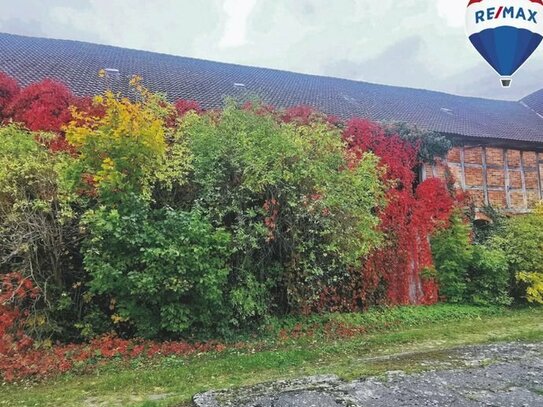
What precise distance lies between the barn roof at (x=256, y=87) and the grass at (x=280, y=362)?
5962 mm

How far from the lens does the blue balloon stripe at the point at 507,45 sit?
708 cm

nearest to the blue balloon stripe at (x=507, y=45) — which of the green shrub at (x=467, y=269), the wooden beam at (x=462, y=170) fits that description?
the green shrub at (x=467, y=269)

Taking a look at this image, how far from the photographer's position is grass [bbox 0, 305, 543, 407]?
178 inches

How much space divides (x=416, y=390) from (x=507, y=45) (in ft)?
19.0

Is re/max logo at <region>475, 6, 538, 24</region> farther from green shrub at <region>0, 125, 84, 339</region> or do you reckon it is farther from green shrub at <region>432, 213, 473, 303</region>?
green shrub at <region>0, 125, 84, 339</region>

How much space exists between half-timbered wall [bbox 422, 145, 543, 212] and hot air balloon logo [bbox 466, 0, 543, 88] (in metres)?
4.72

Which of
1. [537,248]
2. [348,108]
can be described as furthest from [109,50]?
[537,248]

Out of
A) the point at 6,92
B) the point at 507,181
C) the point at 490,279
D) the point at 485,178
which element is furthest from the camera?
the point at 507,181

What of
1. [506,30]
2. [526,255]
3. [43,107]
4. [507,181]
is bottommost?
[526,255]

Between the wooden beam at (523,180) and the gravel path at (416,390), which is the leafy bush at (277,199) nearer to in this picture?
the gravel path at (416,390)

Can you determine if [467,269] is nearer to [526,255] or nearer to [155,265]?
[526,255]

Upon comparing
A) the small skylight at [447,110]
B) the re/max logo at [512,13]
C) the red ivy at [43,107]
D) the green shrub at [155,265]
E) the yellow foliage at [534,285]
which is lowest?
the yellow foliage at [534,285]

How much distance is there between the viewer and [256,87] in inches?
599

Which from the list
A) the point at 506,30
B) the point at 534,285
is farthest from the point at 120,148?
the point at 534,285
